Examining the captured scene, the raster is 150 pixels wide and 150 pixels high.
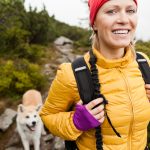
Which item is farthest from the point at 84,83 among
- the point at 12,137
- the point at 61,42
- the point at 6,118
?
the point at 61,42

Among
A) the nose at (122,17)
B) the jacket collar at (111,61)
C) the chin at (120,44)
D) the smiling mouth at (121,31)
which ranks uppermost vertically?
the nose at (122,17)

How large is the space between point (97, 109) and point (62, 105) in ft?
0.92

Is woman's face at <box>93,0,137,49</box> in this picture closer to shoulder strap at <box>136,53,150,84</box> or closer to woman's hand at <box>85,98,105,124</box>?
shoulder strap at <box>136,53,150,84</box>

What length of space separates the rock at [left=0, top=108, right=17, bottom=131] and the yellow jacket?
6.14 meters

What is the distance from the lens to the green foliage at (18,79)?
33.9 feet

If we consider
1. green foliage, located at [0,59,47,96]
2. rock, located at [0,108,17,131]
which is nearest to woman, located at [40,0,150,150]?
rock, located at [0,108,17,131]

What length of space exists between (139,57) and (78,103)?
23.9 inches

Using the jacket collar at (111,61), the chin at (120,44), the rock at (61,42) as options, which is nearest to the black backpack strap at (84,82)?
the jacket collar at (111,61)

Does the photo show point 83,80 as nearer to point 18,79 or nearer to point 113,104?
point 113,104

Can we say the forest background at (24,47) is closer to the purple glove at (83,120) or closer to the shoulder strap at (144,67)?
the shoulder strap at (144,67)

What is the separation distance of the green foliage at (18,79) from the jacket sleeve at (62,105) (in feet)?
25.8

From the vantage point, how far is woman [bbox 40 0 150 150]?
2.29 metres

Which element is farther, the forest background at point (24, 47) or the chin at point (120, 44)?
the forest background at point (24, 47)

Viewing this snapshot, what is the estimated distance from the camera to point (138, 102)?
7.79ft
